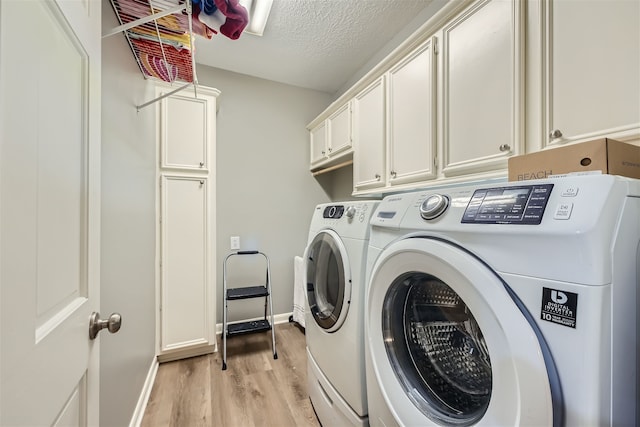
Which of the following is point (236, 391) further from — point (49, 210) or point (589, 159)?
point (589, 159)

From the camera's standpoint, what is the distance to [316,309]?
1.44 meters

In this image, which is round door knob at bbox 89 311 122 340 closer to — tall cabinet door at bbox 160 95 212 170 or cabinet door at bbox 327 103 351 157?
tall cabinet door at bbox 160 95 212 170

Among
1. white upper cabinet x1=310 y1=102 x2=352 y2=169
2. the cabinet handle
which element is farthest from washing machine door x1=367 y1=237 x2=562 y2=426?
white upper cabinet x1=310 y1=102 x2=352 y2=169

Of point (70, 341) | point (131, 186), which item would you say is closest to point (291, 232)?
point (131, 186)

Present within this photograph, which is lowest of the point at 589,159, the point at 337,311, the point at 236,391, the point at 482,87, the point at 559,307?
the point at 236,391

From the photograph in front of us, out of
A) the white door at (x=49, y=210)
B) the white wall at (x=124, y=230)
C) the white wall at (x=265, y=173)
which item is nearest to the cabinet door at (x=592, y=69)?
the white door at (x=49, y=210)

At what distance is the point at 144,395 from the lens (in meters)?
1.58

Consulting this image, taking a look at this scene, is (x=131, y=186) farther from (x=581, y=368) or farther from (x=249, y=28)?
(x=581, y=368)

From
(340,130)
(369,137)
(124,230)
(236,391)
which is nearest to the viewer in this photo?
(124,230)

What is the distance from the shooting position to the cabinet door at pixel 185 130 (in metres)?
2.04

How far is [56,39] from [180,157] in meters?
1.69

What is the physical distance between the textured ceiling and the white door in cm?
155

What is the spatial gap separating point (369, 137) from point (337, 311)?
1310 mm

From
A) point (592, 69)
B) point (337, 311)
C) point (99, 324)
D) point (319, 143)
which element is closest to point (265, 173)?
point (319, 143)
